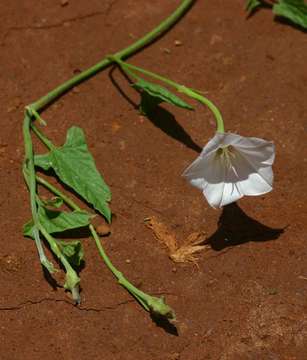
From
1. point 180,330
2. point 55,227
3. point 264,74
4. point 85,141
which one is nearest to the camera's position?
point 180,330

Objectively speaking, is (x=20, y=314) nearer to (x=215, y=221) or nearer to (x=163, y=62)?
(x=215, y=221)

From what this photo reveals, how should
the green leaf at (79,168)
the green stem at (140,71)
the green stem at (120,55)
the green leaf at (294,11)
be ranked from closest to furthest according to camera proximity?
the green leaf at (79,168), the green stem at (140,71), the green stem at (120,55), the green leaf at (294,11)

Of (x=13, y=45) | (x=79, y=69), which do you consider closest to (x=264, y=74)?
(x=79, y=69)

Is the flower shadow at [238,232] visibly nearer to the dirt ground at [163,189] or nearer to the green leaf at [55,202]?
the dirt ground at [163,189]

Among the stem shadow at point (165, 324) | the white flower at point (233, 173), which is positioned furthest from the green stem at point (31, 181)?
the white flower at point (233, 173)

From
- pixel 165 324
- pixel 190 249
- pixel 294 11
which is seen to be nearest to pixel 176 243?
pixel 190 249

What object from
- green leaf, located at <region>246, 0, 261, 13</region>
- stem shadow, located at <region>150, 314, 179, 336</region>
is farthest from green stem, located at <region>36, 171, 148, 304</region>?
green leaf, located at <region>246, 0, 261, 13</region>
